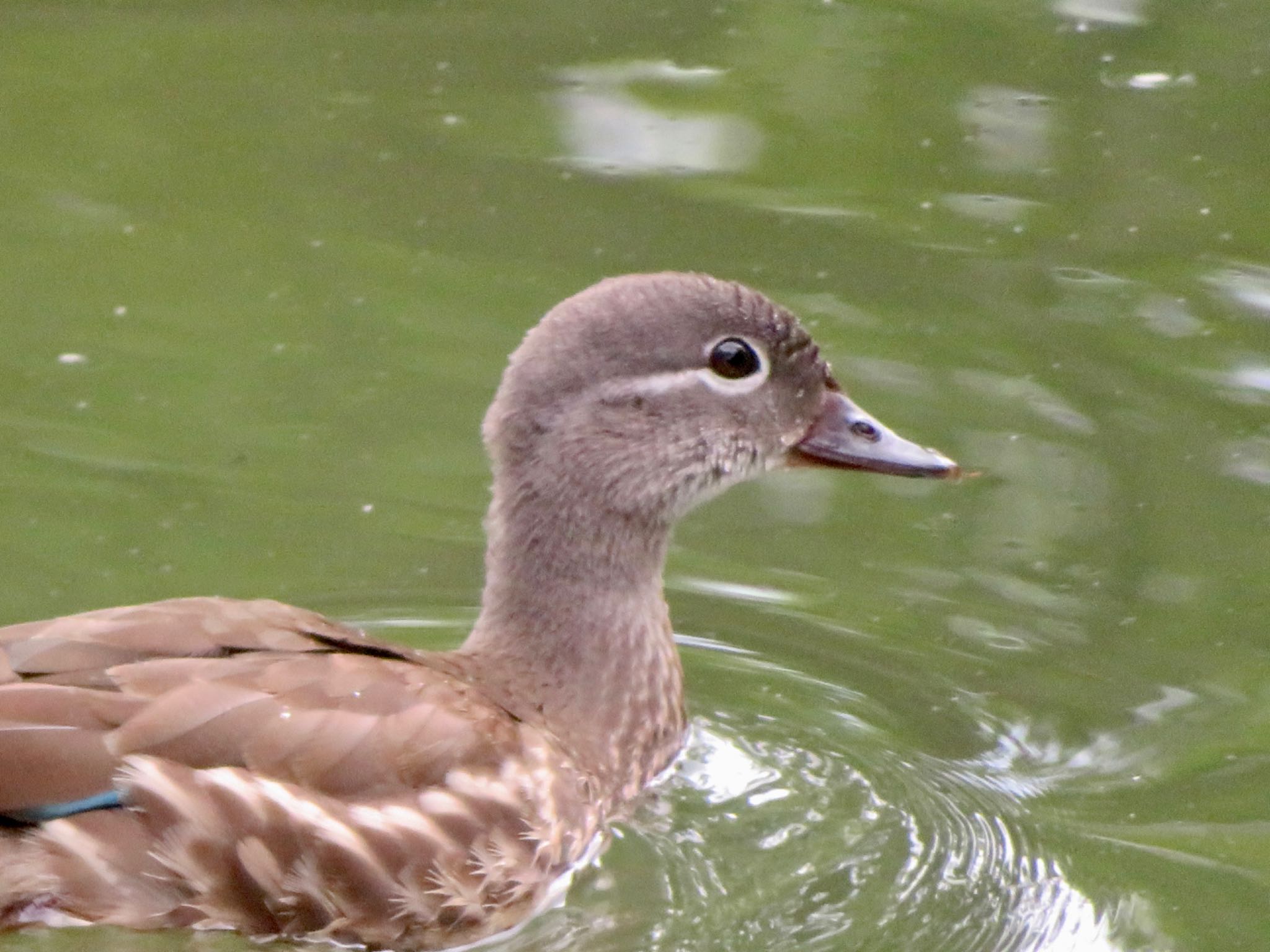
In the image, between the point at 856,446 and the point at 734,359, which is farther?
the point at 856,446

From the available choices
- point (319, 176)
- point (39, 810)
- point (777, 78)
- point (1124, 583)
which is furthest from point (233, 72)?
point (39, 810)

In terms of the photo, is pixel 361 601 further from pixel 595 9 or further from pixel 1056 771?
pixel 595 9

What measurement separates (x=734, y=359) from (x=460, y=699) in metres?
1.13

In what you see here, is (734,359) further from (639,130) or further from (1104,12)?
(1104,12)

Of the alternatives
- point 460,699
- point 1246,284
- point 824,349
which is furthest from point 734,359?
point 1246,284

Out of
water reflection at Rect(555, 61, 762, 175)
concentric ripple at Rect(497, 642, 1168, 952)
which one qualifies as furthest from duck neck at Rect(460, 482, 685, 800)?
water reflection at Rect(555, 61, 762, 175)

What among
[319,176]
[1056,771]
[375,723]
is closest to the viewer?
[375,723]

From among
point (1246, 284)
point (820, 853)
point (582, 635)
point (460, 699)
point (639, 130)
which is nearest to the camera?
point (460, 699)

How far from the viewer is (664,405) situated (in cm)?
558

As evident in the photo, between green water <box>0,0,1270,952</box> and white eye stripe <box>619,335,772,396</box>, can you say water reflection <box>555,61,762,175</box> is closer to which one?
green water <box>0,0,1270,952</box>

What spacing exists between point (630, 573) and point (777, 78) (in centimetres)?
358

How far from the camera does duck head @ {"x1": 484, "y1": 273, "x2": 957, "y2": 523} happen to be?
5457 mm

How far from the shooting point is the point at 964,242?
7621mm

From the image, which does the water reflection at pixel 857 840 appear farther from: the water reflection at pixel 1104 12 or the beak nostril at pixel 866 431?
the water reflection at pixel 1104 12
